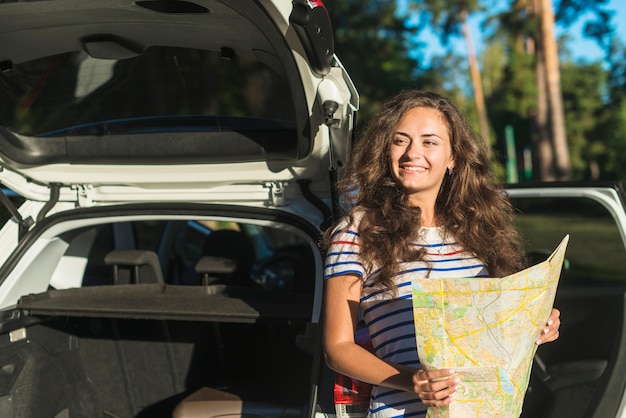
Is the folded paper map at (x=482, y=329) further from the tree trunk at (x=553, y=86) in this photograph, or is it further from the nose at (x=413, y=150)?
the tree trunk at (x=553, y=86)

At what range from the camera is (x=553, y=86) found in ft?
59.3

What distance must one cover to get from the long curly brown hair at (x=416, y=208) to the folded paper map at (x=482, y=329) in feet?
0.94

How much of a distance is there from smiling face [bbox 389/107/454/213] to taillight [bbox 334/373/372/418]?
1.79ft

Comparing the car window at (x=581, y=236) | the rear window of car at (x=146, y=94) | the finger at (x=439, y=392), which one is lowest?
the car window at (x=581, y=236)

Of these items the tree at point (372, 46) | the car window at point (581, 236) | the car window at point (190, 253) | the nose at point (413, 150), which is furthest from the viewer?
the tree at point (372, 46)

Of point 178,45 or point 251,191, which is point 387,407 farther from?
point 178,45

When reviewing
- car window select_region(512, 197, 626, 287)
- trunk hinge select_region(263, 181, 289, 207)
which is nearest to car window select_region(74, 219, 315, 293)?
trunk hinge select_region(263, 181, 289, 207)

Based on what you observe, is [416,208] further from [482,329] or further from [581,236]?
[581,236]

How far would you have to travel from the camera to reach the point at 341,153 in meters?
2.61

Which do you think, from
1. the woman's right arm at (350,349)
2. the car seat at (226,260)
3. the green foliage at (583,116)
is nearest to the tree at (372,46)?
the car seat at (226,260)

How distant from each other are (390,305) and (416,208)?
306mm

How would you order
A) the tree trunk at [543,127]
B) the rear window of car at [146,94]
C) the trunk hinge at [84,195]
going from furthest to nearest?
the tree trunk at [543,127]
the trunk hinge at [84,195]
the rear window of car at [146,94]

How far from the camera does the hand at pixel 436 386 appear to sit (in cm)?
176

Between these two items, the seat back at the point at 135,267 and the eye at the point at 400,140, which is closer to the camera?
the eye at the point at 400,140
